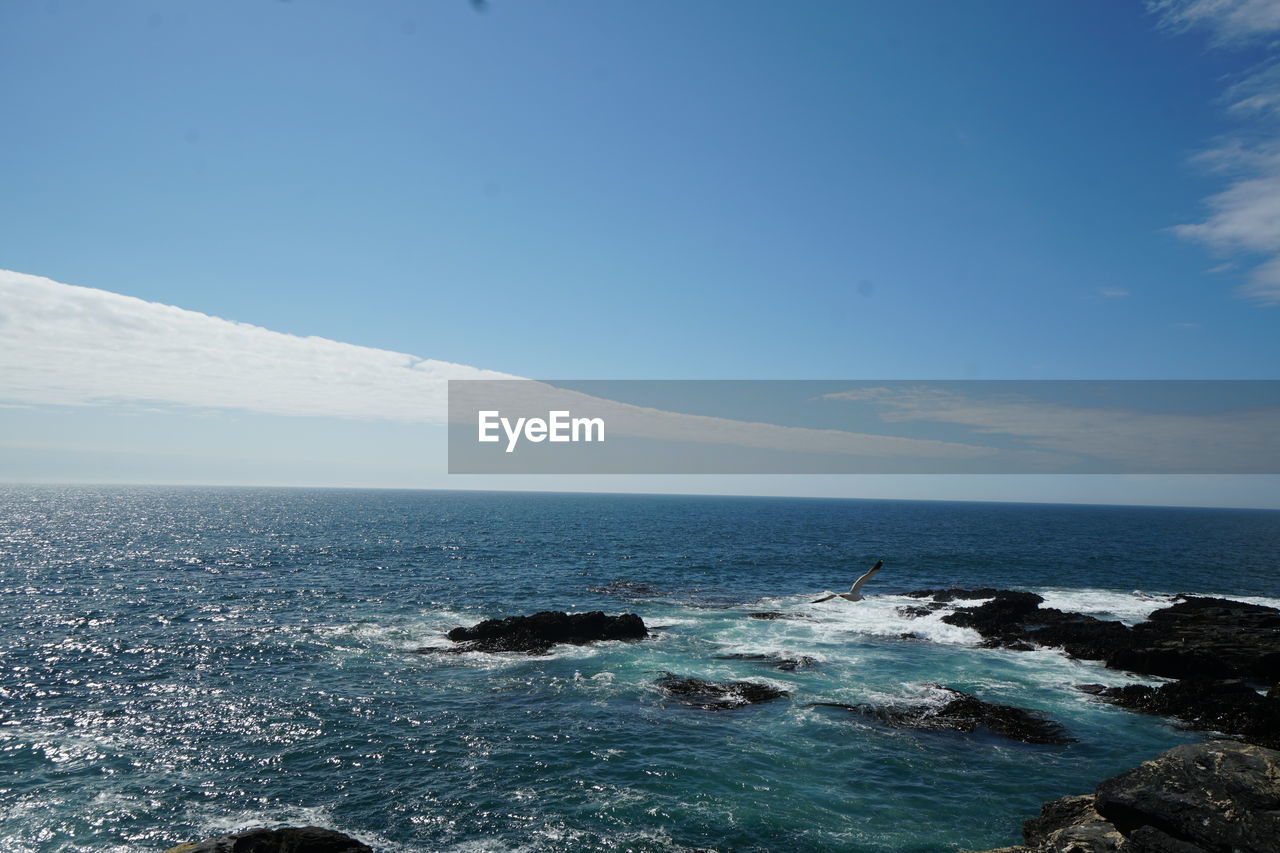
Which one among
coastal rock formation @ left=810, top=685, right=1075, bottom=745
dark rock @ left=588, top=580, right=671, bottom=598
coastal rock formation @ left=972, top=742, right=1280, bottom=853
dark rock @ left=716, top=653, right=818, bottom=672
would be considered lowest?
dark rock @ left=588, top=580, right=671, bottom=598

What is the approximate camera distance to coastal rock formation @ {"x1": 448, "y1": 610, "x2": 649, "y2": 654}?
1571 inches

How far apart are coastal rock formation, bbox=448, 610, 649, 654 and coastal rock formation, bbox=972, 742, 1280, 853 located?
28.3m

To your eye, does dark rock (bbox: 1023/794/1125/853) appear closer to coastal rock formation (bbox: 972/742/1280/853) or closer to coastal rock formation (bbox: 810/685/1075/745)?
coastal rock formation (bbox: 972/742/1280/853)

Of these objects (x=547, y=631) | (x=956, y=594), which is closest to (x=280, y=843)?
(x=547, y=631)

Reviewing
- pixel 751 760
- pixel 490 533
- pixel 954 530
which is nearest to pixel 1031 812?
pixel 751 760

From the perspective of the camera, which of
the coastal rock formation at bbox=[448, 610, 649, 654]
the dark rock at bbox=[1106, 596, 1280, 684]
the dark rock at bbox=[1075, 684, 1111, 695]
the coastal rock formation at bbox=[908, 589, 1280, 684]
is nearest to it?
the dark rock at bbox=[1075, 684, 1111, 695]

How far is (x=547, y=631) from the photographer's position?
135ft

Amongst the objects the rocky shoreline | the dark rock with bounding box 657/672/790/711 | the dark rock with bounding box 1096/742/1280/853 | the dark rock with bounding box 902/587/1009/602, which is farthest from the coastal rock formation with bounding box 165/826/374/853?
the dark rock with bounding box 902/587/1009/602

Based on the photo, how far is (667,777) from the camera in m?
22.3

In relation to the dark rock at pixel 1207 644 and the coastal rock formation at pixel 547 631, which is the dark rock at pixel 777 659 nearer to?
the coastal rock formation at pixel 547 631

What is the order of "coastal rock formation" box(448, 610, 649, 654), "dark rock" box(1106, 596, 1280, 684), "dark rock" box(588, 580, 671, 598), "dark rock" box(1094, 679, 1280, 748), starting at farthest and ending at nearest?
"dark rock" box(588, 580, 671, 598) → "coastal rock formation" box(448, 610, 649, 654) → "dark rock" box(1106, 596, 1280, 684) → "dark rock" box(1094, 679, 1280, 748)

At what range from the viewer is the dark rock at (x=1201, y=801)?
13.3 metres

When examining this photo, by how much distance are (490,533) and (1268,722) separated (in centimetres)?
10930

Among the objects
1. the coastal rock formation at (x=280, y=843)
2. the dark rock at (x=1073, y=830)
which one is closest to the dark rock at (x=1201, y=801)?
the dark rock at (x=1073, y=830)
